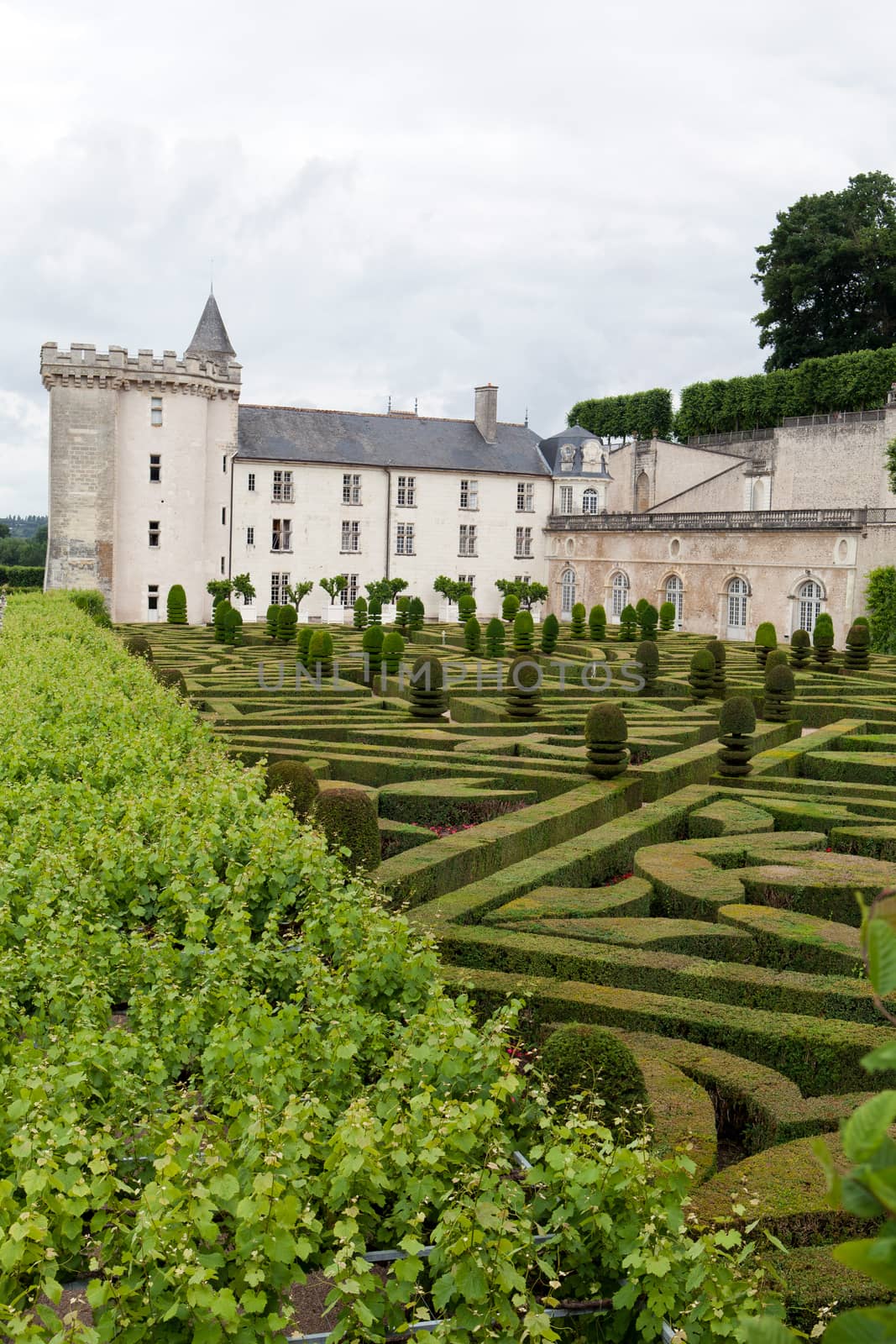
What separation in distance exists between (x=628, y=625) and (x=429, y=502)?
14.7 m

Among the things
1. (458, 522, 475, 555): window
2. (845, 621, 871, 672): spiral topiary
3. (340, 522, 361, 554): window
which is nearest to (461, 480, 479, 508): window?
(458, 522, 475, 555): window

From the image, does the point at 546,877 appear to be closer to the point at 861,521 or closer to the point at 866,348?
the point at 861,521

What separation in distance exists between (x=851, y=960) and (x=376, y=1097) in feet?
13.9

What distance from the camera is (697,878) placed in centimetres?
963

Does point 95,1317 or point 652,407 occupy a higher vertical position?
point 652,407

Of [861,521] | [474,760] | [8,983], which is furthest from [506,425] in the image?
[8,983]

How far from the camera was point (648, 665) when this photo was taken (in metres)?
23.2

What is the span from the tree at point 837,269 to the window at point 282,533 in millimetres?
25005

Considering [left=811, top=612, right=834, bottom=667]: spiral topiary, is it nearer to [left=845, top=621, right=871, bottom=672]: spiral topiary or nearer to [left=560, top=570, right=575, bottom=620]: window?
[left=845, top=621, right=871, bottom=672]: spiral topiary

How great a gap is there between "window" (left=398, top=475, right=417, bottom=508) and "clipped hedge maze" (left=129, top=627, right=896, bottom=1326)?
28705 mm

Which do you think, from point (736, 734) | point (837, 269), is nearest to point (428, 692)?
point (736, 734)

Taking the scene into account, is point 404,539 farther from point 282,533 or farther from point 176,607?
point 176,607

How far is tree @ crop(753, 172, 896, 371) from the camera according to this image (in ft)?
165

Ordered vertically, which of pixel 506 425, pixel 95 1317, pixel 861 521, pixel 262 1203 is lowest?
pixel 95 1317
